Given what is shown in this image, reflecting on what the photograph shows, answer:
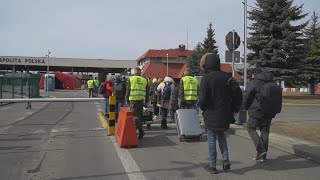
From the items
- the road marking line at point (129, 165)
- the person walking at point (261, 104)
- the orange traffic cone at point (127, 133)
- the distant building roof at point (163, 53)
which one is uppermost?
the distant building roof at point (163, 53)

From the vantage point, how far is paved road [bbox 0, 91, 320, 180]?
699cm

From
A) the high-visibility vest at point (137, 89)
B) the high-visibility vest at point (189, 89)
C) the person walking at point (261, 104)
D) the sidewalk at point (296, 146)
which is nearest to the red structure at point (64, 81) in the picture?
the high-visibility vest at point (189, 89)

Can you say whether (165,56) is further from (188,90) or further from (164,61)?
(188,90)

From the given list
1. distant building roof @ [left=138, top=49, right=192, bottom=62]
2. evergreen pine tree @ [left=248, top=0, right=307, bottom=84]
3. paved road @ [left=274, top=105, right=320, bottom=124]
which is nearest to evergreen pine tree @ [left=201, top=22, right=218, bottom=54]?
distant building roof @ [left=138, top=49, right=192, bottom=62]

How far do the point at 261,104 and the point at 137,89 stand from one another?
3838 millimetres

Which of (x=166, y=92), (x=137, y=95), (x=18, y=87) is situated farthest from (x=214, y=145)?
(x=18, y=87)

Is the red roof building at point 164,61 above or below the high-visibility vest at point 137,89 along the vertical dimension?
above

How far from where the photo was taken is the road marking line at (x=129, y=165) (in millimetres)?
6870

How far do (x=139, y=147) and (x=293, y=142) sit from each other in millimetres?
3407

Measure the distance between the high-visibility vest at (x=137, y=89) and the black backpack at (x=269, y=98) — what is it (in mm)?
3773

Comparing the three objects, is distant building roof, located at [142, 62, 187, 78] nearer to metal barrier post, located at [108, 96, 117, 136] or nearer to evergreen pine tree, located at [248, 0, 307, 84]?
evergreen pine tree, located at [248, 0, 307, 84]

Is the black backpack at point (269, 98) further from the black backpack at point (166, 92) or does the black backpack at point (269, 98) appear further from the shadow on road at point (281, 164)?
the black backpack at point (166, 92)

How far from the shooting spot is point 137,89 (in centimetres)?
1095

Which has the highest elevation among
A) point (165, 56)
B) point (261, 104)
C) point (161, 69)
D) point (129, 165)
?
point (165, 56)
